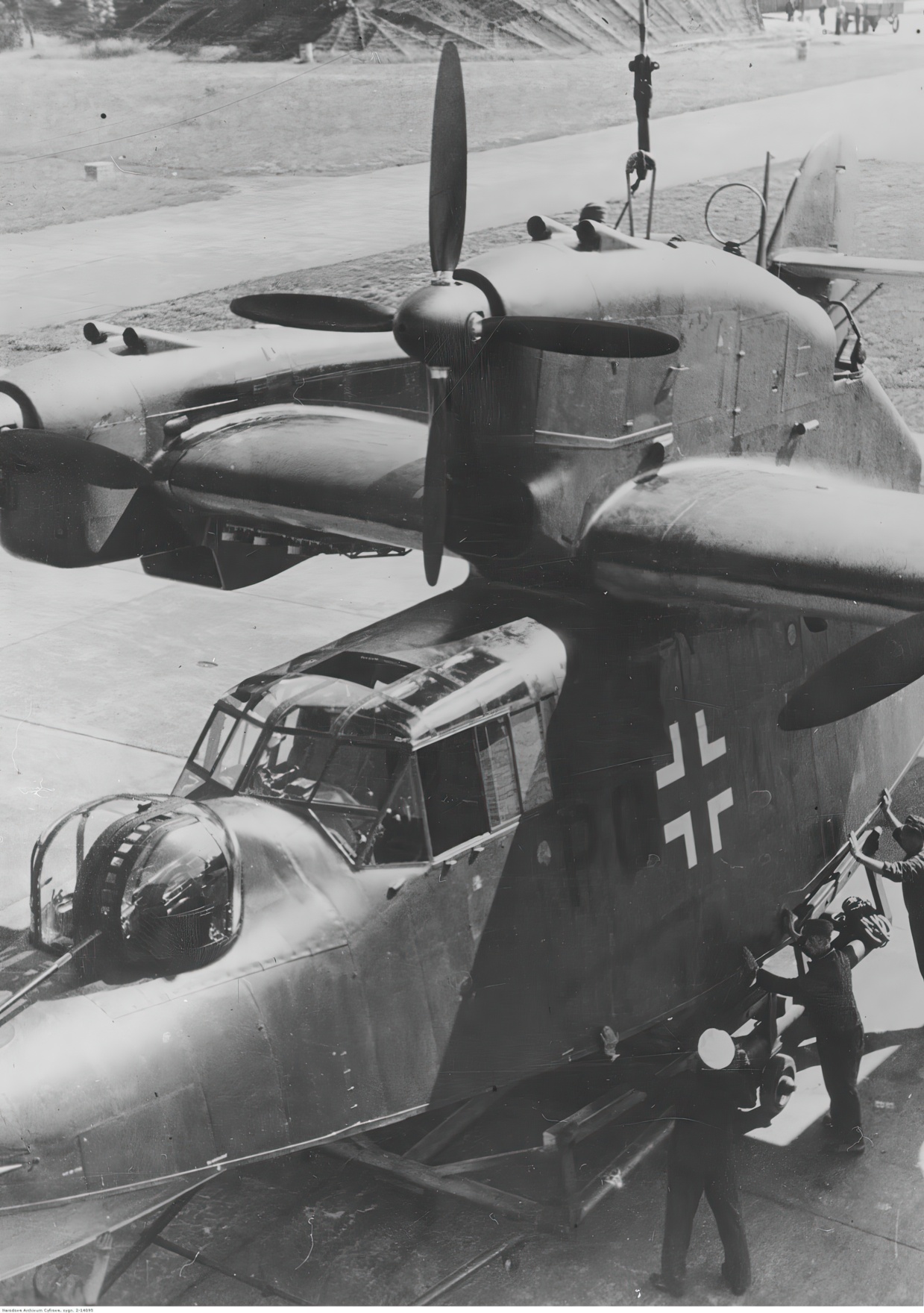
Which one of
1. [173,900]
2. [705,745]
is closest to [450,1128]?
[173,900]

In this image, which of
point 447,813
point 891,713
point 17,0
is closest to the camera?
point 447,813

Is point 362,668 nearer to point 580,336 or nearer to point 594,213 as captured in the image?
point 580,336

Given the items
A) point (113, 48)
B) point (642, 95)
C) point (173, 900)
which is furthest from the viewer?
point (642, 95)

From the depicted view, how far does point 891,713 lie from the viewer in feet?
31.5

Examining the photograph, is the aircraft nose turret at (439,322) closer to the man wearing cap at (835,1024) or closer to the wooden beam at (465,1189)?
the man wearing cap at (835,1024)

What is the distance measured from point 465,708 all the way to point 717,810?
2029mm

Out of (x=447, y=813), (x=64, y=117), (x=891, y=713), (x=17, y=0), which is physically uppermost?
(x=17, y=0)

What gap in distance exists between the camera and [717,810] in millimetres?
7453

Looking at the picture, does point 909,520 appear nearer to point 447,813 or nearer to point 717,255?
point 717,255

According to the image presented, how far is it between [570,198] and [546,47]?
1.88 meters

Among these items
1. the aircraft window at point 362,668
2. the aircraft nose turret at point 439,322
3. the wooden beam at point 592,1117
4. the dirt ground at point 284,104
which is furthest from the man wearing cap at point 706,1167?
the dirt ground at point 284,104

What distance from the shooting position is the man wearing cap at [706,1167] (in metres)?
6.20

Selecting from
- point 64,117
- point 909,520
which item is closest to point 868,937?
point 909,520

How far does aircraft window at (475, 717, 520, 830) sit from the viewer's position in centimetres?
630
